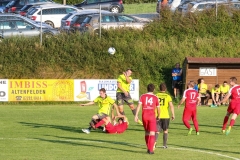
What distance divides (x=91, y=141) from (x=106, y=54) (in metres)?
18.9

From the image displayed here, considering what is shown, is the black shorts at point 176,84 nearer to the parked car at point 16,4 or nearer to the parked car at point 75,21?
the parked car at point 75,21

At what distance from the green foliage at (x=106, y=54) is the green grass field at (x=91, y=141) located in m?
9.39

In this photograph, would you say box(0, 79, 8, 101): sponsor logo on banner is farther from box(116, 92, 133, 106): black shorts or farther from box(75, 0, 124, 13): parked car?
box(75, 0, 124, 13): parked car

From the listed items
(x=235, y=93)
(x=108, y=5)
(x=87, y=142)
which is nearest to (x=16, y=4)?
(x=108, y=5)

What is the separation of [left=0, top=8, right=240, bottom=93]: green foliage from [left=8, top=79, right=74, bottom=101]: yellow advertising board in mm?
2105

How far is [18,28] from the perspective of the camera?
3800cm

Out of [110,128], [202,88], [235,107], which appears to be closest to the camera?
[110,128]

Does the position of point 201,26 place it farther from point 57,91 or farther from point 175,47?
point 57,91

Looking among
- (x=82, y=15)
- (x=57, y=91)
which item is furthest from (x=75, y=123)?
(x=82, y=15)

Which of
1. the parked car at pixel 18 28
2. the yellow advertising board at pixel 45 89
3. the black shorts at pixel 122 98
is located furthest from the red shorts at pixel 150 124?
the parked car at pixel 18 28

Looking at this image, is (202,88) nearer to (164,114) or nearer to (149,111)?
(164,114)

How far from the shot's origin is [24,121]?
24.8 m

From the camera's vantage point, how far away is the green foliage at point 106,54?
36.7 meters

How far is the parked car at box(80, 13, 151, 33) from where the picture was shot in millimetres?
38188
